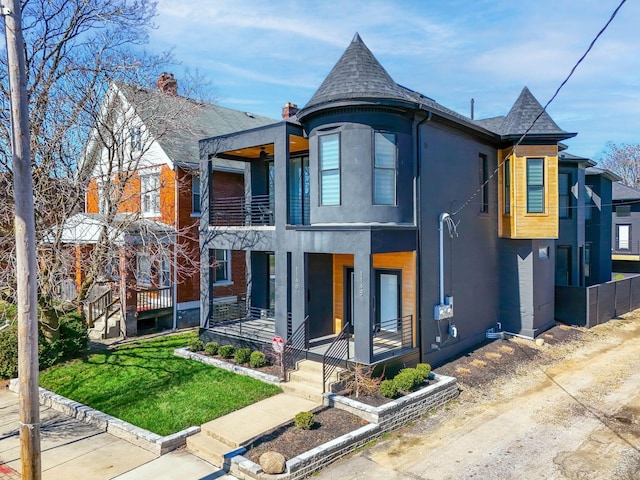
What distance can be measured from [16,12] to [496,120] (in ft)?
58.0

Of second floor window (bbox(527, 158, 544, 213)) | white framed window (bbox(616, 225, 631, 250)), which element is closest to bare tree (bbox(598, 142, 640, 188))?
white framed window (bbox(616, 225, 631, 250))

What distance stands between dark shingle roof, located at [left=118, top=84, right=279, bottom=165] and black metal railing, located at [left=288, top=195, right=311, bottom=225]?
15.4 feet

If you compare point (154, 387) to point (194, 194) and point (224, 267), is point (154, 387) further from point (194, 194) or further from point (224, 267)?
point (194, 194)

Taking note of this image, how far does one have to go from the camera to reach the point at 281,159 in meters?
12.9

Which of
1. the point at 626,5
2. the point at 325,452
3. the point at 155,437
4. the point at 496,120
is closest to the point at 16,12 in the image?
the point at 155,437

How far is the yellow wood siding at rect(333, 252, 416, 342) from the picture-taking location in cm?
1265

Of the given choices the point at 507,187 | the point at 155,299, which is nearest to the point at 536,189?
the point at 507,187

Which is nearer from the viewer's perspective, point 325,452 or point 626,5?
point 626,5

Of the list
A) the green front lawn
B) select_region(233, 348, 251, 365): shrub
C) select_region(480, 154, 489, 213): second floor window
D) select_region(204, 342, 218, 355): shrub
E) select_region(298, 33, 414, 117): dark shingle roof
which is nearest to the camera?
the green front lawn

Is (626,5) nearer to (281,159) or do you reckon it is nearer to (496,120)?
(281,159)

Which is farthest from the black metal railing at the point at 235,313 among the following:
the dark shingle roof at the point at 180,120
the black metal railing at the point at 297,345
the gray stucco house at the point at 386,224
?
the dark shingle roof at the point at 180,120

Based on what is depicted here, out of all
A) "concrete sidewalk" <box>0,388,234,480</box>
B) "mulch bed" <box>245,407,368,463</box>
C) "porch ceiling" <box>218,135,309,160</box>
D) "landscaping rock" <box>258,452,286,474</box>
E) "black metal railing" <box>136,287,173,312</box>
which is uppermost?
→ "porch ceiling" <box>218,135,309,160</box>

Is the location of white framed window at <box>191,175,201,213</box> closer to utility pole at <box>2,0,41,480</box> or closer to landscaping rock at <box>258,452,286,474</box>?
utility pole at <box>2,0,41,480</box>

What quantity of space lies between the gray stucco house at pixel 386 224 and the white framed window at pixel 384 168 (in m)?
0.03
